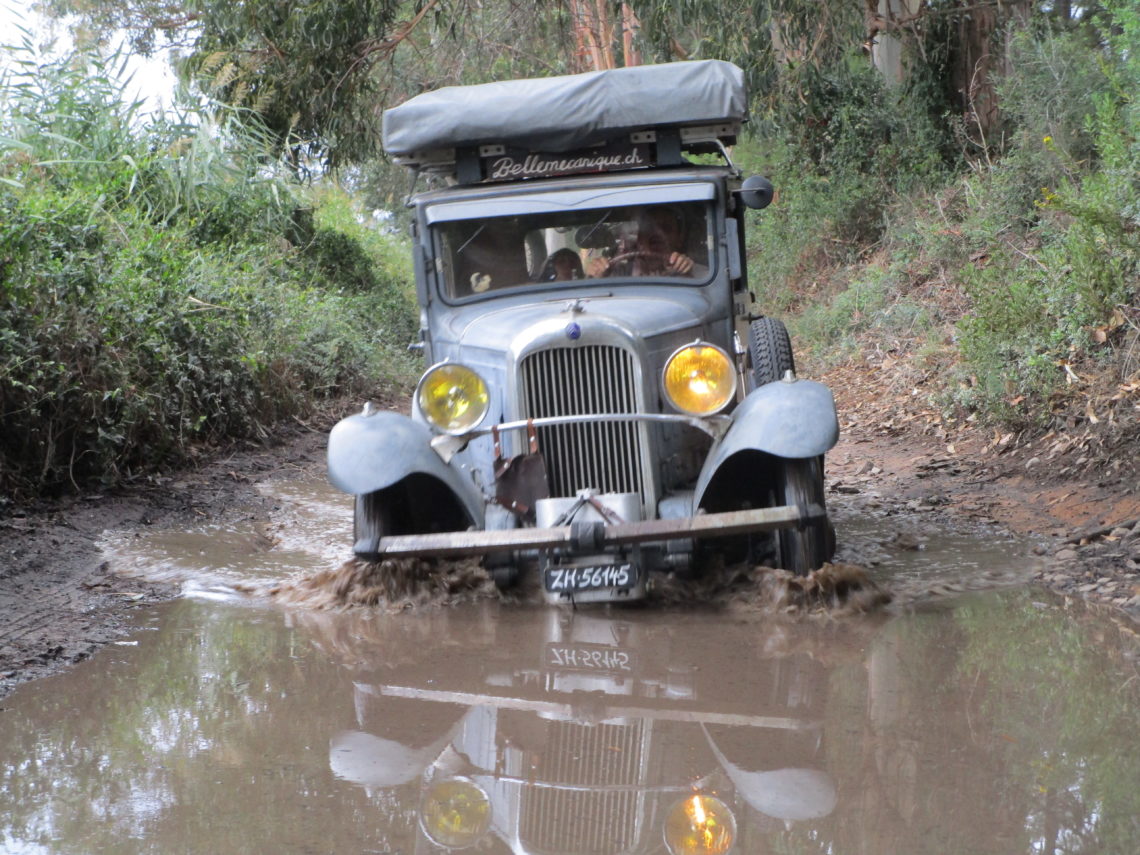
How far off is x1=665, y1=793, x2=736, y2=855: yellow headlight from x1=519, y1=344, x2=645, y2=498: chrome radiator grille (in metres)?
2.23

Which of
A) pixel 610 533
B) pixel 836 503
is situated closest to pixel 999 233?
pixel 836 503

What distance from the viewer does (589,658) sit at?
4.69 m

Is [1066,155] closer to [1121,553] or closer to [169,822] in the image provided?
[1121,553]

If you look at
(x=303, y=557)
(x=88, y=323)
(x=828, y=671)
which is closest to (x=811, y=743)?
(x=828, y=671)

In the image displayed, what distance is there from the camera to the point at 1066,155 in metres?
10.5

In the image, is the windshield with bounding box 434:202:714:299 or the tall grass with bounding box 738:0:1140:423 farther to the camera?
the tall grass with bounding box 738:0:1140:423

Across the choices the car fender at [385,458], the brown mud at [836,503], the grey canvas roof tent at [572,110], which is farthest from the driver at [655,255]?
the brown mud at [836,503]

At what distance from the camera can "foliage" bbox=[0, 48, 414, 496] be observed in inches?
289

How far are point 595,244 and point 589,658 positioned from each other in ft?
8.14

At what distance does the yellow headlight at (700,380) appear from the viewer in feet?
17.8

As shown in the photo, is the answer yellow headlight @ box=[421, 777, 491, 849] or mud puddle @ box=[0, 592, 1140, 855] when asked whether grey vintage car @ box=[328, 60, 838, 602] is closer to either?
mud puddle @ box=[0, 592, 1140, 855]

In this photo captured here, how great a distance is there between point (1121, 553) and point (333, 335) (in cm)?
943

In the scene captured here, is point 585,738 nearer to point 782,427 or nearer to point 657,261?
point 782,427

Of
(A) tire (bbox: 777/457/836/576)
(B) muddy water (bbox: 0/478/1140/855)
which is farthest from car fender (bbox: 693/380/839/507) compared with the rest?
(B) muddy water (bbox: 0/478/1140/855)
